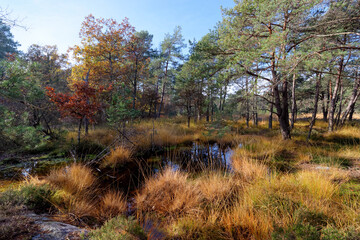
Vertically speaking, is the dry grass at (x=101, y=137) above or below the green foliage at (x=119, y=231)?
above

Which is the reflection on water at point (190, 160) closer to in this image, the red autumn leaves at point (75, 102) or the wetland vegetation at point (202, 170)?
the wetland vegetation at point (202, 170)

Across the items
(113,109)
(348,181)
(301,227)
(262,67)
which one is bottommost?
(348,181)

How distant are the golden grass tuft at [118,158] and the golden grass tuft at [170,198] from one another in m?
2.41

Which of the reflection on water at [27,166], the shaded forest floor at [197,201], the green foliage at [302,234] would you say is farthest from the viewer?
the reflection on water at [27,166]

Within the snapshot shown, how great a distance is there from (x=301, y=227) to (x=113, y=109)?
5.75 m

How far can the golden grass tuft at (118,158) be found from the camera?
516cm

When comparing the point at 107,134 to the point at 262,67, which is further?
the point at 107,134

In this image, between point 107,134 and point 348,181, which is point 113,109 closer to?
point 107,134

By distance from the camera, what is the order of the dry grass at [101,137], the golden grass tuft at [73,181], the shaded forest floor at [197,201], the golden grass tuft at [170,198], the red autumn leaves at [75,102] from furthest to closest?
1. the dry grass at [101,137]
2. the red autumn leaves at [75,102]
3. the golden grass tuft at [73,181]
4. the golden grass tuft at [170,198]
5. the shaded forest floor at [197,201]

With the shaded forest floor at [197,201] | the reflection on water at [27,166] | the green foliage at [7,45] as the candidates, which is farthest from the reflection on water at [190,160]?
the green foliage at [7,45]

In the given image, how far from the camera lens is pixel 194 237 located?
6.64 feet

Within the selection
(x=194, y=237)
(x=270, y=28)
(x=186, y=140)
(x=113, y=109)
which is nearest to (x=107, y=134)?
(x=113, y=109)

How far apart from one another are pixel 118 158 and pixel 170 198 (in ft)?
10.8

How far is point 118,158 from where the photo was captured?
17.7ft
